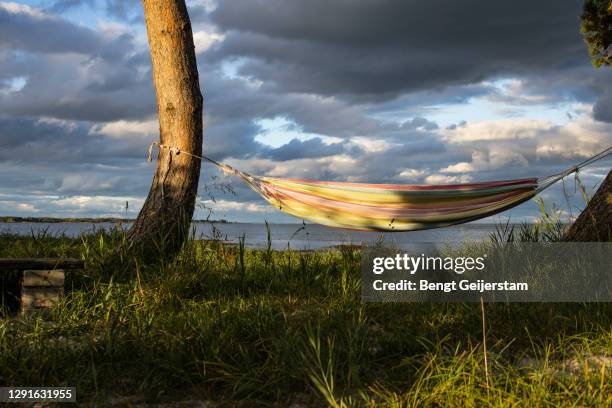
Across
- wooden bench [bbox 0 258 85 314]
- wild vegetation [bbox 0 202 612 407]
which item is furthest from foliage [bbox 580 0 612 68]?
wooden bench [bbox 0 258 85 314]

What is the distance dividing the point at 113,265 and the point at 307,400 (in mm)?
1815

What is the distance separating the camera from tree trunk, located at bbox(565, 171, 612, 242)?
3736mm

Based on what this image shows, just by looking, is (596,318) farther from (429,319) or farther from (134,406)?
(134,406)

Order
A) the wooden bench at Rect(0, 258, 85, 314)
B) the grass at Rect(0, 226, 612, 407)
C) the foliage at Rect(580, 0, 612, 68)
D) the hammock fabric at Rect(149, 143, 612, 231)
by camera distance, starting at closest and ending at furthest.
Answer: the grass at Rect(0, 226, 612, 407), the wooden bench at Rect(0, 258, 85, 314), the hammock fabric at Rect(149, 143, 612, 231), the foliage at Rect(580, 0, 612, 68)

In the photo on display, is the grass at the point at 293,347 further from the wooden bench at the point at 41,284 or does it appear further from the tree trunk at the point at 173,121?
the tree trunk at the point at 173,121

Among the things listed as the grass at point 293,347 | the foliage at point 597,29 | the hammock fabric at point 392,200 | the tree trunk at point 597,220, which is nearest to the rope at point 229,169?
the hammock fabric at point 392,200

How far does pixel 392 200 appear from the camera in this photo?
11.9 feet

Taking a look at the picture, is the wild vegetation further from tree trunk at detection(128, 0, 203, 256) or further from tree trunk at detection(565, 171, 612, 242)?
tree trunk at detection(565, 171, 612, 242)

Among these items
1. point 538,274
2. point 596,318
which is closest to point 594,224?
point 538,274

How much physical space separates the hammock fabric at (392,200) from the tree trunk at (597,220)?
244 mm

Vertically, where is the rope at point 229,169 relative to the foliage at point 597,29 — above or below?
below

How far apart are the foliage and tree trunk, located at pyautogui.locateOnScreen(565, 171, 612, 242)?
2148 millimetres

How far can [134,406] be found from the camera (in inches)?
82.1

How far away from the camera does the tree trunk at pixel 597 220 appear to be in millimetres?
3736
